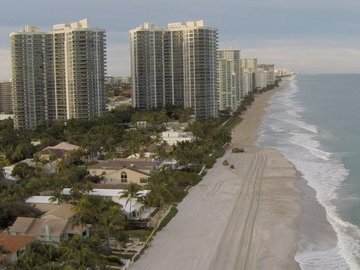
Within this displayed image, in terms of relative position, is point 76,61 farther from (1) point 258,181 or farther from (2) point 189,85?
(1) point 258,181

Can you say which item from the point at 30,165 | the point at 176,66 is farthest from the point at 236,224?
the point at 176,66

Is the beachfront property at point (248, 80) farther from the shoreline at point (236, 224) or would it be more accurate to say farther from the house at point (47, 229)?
the house at point (47, 229)

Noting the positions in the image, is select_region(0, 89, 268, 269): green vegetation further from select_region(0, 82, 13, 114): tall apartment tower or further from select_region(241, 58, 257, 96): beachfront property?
select_region(241, 58, 257, 96): beachfront property

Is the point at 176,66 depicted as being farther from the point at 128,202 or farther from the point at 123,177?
the point at 128,202

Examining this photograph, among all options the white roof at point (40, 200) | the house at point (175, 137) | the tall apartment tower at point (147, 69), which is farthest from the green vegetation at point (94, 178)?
the tall apartment tower at point (147, 69)

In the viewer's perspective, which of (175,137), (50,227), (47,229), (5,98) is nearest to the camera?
(47,229)

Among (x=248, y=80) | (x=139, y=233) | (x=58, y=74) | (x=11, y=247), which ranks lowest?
(x=139, y=233)

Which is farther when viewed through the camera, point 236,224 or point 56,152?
point 56,152

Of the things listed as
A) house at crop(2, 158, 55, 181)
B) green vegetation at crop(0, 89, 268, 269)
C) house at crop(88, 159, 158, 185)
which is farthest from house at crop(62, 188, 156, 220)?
house at crop(2, 158, 55, 181)
